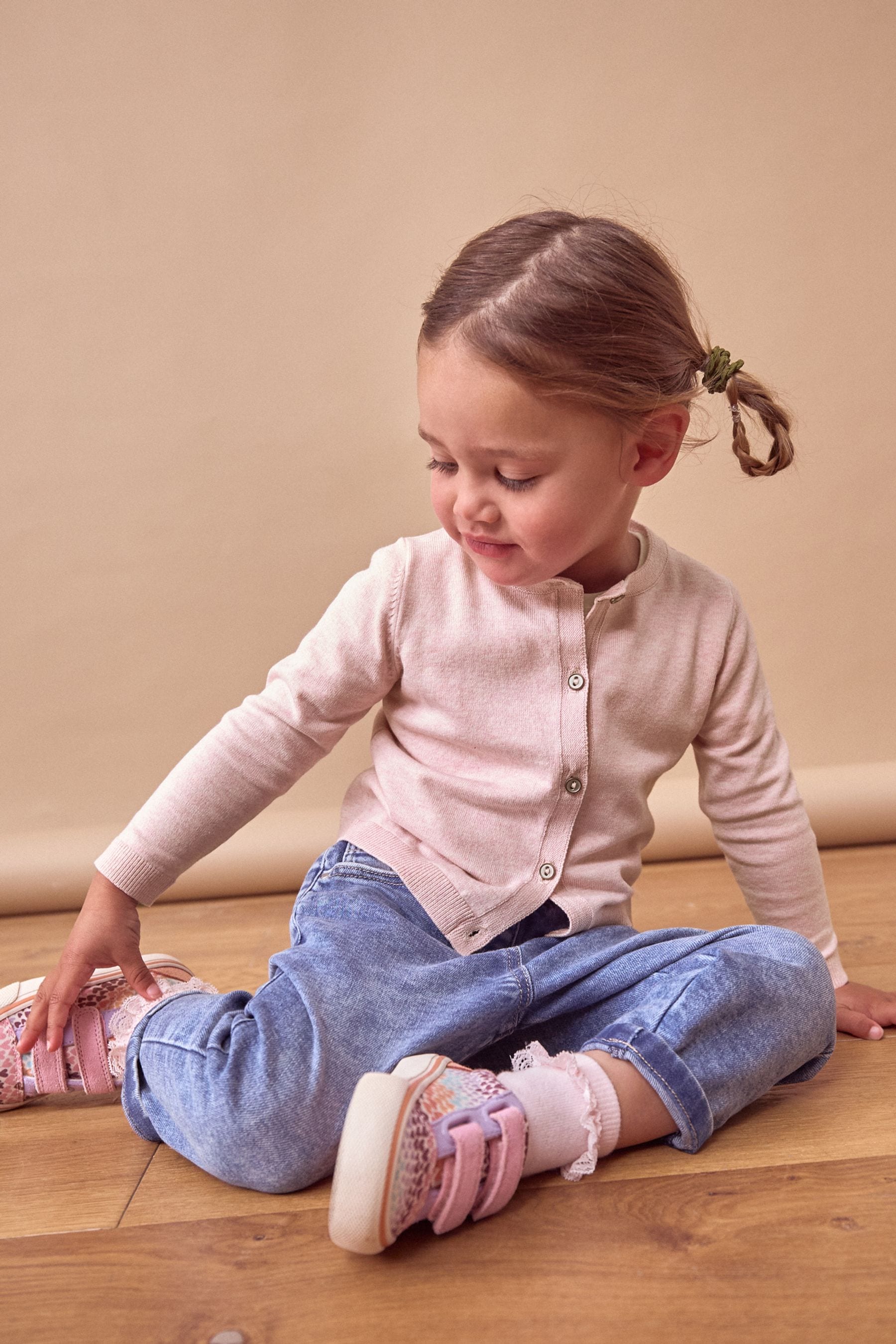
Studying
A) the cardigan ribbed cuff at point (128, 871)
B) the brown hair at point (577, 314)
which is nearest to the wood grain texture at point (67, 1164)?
the cardigan ribbed cuff at point (128, 871)

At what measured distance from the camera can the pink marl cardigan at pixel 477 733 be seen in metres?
0.91

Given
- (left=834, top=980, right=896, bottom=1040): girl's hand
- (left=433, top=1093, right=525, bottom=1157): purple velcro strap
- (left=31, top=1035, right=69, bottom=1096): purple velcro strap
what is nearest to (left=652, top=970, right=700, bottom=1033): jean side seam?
(left=433, top=1093, right=525, bottom=1157): purple velcro strap

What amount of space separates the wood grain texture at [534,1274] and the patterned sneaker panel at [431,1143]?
3cm

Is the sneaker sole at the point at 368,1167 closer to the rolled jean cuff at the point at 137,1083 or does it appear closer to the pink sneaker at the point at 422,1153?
the pink sneaker at the point at 422,1153

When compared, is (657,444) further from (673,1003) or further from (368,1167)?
(368,1167)

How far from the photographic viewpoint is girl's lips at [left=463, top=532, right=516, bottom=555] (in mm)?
880

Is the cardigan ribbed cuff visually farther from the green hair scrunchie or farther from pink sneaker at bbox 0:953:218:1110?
the green hair scrunchie

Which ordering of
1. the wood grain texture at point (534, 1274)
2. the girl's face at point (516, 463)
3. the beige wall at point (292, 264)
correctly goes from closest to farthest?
1. the wood grain texture at point (534, 1274)
2. the girl's face at point (516, 463)
3. the beige wall at point (292, 264)

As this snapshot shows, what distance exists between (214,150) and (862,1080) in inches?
50.2

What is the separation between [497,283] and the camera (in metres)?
0.85

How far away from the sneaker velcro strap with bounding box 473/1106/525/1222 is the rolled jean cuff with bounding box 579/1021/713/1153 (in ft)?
0.34

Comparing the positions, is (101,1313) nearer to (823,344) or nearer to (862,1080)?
(862,1080)

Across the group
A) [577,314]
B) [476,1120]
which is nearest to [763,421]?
[577,314]

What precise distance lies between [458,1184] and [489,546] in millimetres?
437
